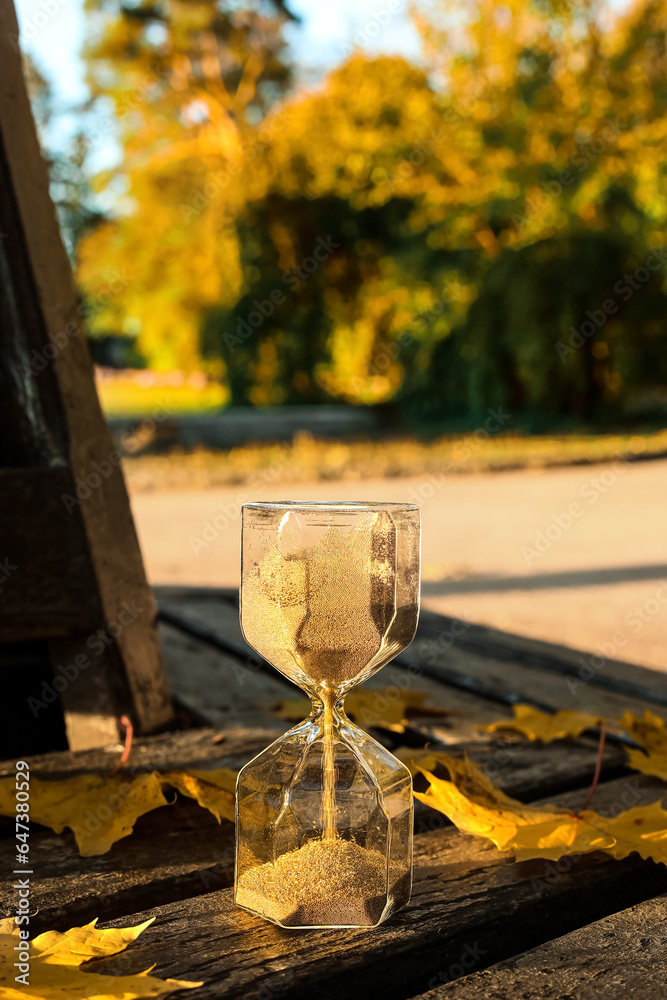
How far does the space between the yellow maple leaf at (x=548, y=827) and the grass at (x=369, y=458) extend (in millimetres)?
6842

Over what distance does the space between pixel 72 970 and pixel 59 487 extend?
2.28ft

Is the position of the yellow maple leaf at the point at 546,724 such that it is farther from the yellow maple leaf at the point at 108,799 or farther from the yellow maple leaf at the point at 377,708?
the yellow maple leaf at the point at 108,799

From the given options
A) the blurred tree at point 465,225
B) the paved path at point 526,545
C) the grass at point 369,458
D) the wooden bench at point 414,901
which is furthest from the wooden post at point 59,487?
the blurred tree at point 465,225

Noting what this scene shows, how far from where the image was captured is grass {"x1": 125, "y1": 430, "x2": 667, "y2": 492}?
798cm

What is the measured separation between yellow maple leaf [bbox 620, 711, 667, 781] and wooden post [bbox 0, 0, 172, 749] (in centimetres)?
64

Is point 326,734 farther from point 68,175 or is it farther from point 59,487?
point 68,175

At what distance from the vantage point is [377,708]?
4.54 feet

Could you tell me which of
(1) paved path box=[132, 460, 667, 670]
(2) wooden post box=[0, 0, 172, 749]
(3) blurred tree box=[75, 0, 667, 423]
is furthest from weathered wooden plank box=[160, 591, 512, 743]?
(3) blurred tree box=[75, 0, 667, 423]

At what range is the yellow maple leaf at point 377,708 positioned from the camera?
51.9 inches

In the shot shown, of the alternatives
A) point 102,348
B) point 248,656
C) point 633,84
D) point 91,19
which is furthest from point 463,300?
point 102,348

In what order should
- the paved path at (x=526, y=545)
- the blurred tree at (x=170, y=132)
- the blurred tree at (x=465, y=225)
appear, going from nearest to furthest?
1. the paved path at (x=526, y=545)
2. the blurred tree at (x=465, y=225)
3. the blurred tree at (x=170, y=132)

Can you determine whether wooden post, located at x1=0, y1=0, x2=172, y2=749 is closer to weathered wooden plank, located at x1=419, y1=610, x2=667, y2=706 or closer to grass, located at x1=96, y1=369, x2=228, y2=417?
weathered wooden plank, located at x1=419, y1=610, x2=667, y2=706

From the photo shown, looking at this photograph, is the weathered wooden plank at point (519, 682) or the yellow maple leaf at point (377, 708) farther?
the weathered wooden plank at point (519, 682)

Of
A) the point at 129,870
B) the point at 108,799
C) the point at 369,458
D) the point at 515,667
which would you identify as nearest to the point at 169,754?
the point at 108,799
